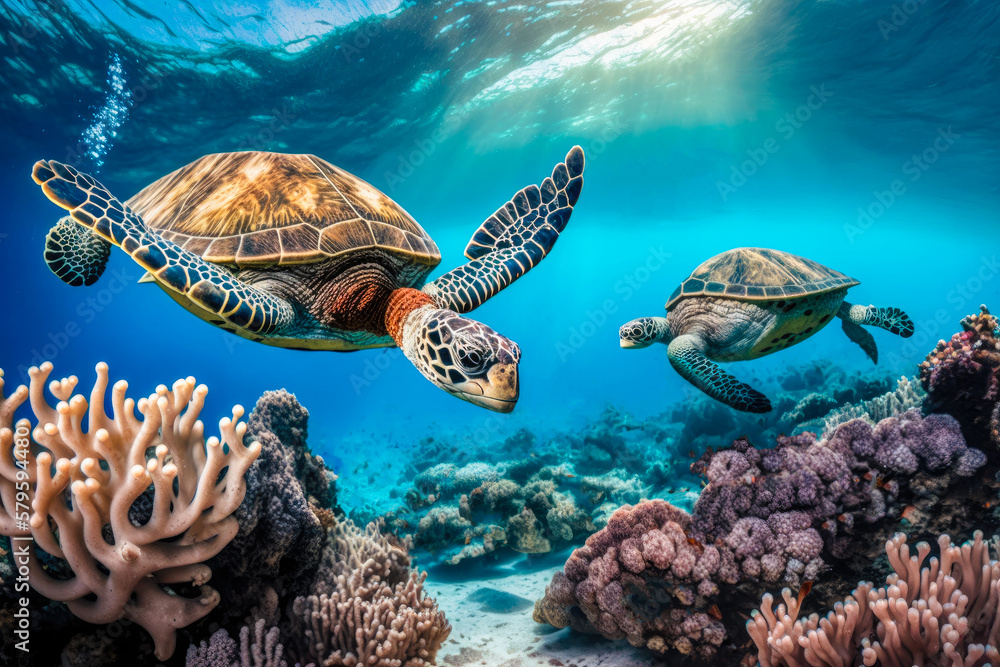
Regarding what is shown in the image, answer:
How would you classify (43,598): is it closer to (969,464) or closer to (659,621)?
(659,621)

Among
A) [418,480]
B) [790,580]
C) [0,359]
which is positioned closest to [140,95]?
[418,480]

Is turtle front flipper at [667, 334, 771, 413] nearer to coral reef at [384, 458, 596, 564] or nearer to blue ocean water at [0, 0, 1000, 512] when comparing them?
coral reef at [384, 458, 596, 564]

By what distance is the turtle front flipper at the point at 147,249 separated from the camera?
2393 mm

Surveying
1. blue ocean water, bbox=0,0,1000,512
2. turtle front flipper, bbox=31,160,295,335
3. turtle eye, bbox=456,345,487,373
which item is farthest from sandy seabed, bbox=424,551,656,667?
blue ocean water, bbox=0,0,1000,512

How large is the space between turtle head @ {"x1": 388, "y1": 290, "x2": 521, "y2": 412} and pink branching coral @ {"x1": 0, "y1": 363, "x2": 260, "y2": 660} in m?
1.02

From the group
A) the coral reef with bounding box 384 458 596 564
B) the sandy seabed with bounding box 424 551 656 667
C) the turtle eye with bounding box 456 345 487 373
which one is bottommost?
the sandy seabed with bounding box 424 551 656 667

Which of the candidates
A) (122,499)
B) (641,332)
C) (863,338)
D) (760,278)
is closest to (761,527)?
(641,332)

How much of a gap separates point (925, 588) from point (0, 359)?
272 ft

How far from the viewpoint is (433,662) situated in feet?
8.74

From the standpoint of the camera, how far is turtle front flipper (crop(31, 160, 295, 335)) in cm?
239

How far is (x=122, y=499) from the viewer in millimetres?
1786

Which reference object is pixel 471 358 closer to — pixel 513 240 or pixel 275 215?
pixel 513 240

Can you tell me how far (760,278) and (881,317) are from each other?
2.09 m

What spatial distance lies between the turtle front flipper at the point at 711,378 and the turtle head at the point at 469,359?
2667mm
